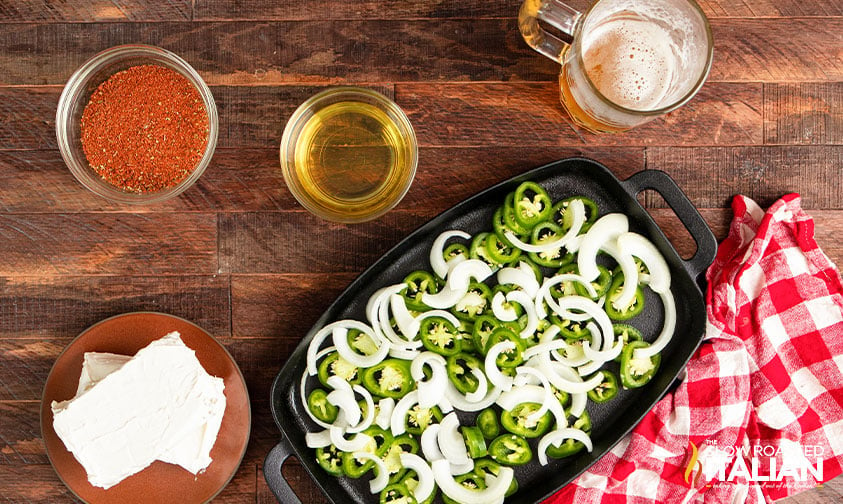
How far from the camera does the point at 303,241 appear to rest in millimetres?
1494

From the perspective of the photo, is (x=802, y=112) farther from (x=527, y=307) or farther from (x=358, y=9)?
(x=358, y=9)

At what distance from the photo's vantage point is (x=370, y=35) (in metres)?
1.48

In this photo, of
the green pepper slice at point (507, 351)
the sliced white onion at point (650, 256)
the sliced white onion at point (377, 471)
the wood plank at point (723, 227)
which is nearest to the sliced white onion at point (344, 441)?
the sliced white onion at point (377, 471)

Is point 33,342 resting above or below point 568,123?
below

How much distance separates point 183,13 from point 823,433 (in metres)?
1.78

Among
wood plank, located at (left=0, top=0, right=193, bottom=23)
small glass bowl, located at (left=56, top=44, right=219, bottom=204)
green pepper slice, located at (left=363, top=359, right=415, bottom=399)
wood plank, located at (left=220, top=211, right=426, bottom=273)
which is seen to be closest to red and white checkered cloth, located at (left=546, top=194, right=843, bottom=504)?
green pepper slice, located at (left=363, top=359, right=415, bottom=399)

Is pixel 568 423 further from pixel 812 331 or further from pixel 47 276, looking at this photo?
pixel 47 276

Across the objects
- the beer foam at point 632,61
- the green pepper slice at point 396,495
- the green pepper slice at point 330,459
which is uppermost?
the beer foam at point 632,61

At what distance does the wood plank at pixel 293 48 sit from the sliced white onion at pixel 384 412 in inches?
28.8

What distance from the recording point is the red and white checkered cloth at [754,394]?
1468 mm

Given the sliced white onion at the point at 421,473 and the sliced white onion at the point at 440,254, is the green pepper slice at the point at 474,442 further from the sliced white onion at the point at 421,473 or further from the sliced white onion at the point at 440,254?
the sliced white onion at the point at 440,254

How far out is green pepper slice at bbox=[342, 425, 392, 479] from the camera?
4.55 ft

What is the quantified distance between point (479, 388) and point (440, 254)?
30 centimetres

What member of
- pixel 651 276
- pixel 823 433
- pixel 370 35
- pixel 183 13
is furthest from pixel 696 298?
pixel 183 13
